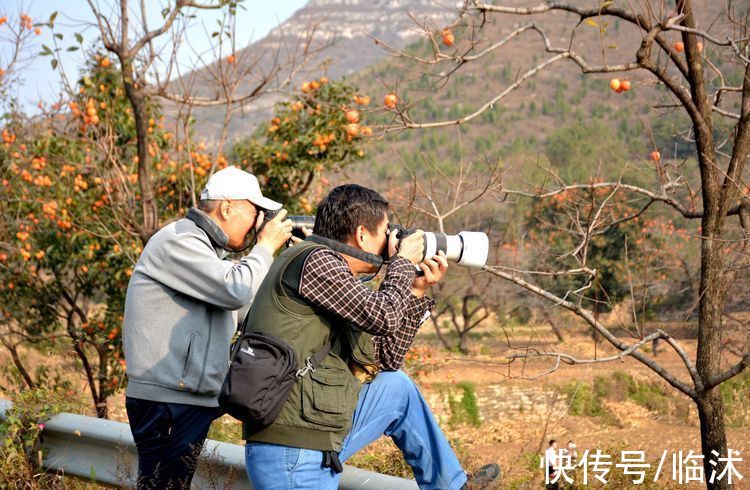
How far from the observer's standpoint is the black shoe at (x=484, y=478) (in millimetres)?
2309

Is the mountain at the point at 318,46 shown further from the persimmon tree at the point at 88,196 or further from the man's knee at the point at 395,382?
the man's knee at the point at 395,382

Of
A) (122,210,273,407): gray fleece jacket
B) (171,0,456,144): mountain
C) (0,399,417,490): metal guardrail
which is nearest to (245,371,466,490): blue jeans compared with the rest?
(0,399,417,490): metal guardrail

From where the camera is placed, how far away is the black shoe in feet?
7.57

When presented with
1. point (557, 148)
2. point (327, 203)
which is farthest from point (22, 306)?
point (557, 148)

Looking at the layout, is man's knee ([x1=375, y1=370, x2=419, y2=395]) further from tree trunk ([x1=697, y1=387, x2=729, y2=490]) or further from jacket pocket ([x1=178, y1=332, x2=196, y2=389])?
tree trunk ([x1=697, y1=387, x2=729, y2=490])

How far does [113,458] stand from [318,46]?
3636 millimetres

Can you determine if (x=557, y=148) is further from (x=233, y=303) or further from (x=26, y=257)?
(x=233, y=303)

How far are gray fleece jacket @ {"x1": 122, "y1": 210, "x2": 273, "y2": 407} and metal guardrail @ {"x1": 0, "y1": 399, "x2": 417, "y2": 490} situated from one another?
0.88 ft

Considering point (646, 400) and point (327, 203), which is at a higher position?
point (327, 203)

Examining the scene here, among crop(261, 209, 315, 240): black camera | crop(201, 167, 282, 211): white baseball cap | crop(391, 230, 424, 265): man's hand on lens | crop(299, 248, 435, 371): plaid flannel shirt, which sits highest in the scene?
crop(201, 167, 282, 211): white baseball cap

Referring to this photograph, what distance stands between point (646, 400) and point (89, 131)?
46.3ft

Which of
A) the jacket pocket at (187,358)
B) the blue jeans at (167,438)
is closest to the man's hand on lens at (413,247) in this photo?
the jacket pocket at (187,358)

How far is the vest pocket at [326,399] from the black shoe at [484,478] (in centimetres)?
44

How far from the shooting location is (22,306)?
7.92 m
